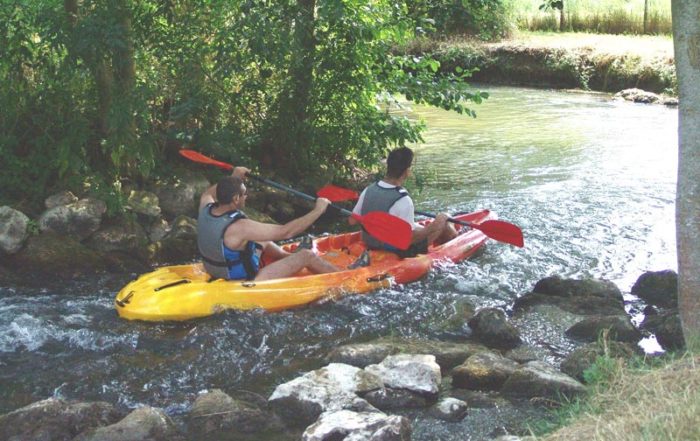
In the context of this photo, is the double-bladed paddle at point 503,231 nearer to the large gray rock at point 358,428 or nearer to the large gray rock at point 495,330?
the large gray rock at point 495,330

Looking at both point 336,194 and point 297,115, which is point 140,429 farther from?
point 297,115

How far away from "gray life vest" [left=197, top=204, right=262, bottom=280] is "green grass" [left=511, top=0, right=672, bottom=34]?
17229mm

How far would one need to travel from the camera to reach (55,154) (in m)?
7.51

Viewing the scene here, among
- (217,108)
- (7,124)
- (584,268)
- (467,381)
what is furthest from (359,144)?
(467,381)

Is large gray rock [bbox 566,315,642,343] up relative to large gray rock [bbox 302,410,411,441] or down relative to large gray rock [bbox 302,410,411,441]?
down

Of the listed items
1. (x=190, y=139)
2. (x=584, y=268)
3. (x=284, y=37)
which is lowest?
(x=584, y=268)

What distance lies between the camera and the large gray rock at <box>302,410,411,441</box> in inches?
150

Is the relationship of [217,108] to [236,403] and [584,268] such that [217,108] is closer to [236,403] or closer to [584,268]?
[584,268]

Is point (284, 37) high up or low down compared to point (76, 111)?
up

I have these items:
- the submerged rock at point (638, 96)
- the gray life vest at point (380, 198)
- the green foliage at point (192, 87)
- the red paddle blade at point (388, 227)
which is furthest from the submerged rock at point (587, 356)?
the submerged rock at point (638, 96)

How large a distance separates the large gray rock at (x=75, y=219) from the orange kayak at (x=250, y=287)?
4.45ft

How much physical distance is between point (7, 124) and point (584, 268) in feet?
17.6

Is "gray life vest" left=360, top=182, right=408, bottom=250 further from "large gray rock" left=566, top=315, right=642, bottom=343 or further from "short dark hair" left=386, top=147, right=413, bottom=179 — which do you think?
"large gray rock" left=566, top=315, right=642, bottom=343

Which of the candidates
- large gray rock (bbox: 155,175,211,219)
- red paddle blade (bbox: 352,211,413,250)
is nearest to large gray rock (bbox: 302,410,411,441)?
red paddle blade (bbox: 352,211,413,250)
